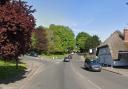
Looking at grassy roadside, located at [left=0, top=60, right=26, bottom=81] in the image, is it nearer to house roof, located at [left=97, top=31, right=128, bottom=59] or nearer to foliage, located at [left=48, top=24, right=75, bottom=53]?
house roof, located at [left=97, top=31, right=128, bottom=59]

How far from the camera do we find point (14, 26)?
27.6 m

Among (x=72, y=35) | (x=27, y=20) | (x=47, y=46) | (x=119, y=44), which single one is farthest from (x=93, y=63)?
(x=72, y=35)

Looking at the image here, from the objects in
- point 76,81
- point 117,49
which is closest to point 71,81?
point 76,81

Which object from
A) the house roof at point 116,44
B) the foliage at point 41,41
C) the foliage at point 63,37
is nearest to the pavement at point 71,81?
the house roof at point 116,44

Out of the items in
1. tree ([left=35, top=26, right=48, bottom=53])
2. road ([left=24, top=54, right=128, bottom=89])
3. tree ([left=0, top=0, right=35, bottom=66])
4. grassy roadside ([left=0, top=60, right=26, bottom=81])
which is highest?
tree ([left=35, top=26, right=48, bottom=53])

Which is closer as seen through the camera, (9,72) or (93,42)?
(9,72)

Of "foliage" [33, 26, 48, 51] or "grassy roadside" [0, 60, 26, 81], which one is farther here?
"foliage" [33, 26, 48, 51]

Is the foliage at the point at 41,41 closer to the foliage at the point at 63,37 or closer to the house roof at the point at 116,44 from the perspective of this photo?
the foliage at the point at 63,37

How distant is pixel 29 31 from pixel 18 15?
2.44 m

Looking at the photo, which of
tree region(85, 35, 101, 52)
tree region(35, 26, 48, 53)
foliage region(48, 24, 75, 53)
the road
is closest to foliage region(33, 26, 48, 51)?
tree region(35, 26, 48, 53)

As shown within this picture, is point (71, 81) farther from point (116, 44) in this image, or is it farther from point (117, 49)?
point (116, 44)

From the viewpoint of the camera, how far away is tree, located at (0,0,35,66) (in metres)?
27.1

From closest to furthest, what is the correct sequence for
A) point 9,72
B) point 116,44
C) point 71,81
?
point 71,81
point 9,72
point 116,44

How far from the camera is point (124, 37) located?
2975 inches
